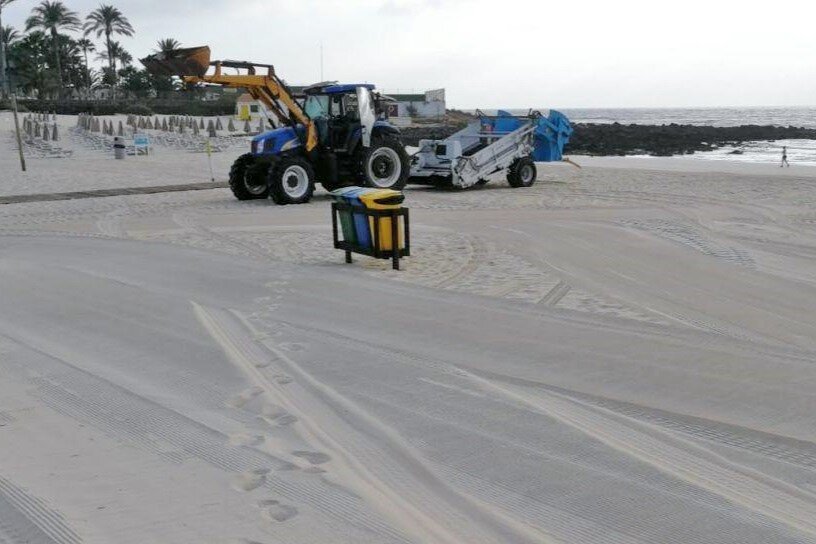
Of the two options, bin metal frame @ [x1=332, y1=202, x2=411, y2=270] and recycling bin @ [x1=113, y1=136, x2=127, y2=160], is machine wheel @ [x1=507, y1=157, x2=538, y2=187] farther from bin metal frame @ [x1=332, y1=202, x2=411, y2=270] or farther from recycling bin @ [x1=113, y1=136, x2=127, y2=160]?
recycling bin @ [x1=113, y1=136, x2=127, y2=160]

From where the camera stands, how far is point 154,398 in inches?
222

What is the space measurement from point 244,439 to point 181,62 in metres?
13.5

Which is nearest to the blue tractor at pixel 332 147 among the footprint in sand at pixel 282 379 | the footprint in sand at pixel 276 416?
the footprint in sand at pixel 282 379

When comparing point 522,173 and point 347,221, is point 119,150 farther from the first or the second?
point 347,221

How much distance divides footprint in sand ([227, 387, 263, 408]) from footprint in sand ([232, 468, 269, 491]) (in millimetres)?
1124

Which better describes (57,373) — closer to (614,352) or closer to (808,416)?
(614,352)

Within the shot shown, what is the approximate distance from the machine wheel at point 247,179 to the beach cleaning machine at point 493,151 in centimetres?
416

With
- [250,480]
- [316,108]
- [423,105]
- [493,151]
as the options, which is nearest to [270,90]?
[316,108]

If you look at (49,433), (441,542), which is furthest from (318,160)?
(441,542)

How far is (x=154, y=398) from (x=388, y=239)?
504 cm

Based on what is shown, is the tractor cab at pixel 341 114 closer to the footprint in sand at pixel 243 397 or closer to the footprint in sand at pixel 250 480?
the footprint in sand at pixel 243 397

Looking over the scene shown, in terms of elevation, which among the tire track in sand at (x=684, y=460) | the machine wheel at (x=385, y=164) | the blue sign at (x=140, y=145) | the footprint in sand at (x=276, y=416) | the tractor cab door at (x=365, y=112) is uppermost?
the tractor cab door at (x=365, y=112)

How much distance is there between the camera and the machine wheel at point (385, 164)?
18.6 metres

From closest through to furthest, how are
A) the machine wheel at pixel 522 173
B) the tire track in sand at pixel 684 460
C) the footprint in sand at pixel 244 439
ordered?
1. the tire track in sand at pixel 684 460
2. the footprint in sand at pixel 244 439
3. the machine wheel at pixel 522 173
